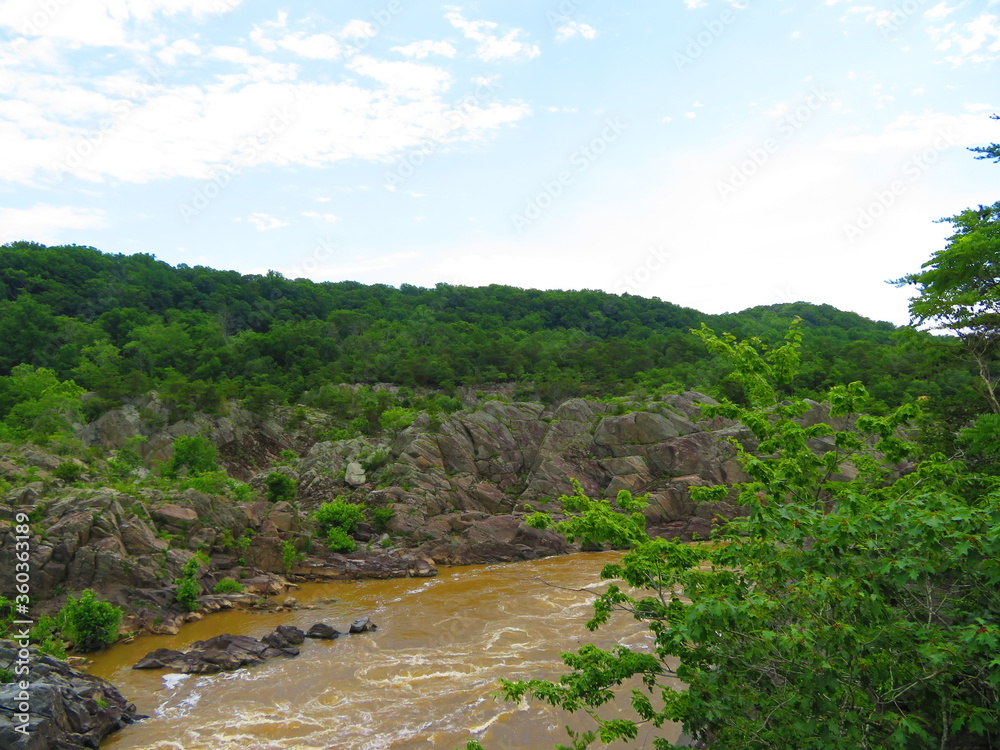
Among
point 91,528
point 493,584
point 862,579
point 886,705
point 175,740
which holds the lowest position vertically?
point 493,584

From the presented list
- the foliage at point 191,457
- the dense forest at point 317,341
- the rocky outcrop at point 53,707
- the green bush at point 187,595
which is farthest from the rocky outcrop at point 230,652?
the dense forest at point 317,341

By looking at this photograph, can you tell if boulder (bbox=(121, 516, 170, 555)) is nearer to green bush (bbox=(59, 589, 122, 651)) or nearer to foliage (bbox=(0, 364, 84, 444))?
green bush (bbox=(59, 589, 122, 651))

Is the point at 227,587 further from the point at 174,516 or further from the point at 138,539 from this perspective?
the point at 174,516

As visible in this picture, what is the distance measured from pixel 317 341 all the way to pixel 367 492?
3984cm

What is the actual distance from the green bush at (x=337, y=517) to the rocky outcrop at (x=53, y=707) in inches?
697

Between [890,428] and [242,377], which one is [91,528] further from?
[242,377]

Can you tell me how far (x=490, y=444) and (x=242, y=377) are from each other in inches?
1299

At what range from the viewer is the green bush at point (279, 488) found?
1403 inches

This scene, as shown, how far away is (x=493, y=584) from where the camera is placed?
92.3 feet

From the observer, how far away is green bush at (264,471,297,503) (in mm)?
35625

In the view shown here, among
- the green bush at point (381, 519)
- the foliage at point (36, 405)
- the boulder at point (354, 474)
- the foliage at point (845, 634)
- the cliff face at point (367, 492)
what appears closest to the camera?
the foliage at point (845, 634)

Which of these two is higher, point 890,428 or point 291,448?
point 890,428

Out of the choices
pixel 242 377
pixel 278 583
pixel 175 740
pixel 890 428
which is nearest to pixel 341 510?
pixel 278 583

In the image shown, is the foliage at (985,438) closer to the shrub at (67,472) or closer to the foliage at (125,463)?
the shrub at (67,472)
